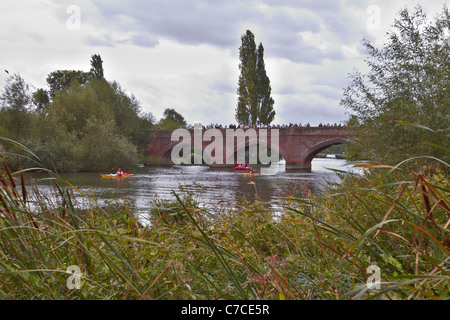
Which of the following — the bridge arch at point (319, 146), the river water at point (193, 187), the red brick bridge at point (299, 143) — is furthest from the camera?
the red brick bridge at point (299, 143)

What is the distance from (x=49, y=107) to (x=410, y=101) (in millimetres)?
29221

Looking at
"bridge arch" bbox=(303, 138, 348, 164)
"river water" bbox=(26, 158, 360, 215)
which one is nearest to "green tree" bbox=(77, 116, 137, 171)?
"river water" bbox=(26, 158, 360, 215)

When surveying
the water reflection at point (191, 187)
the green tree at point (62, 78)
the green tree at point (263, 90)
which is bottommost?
the water reflection at point (191, 187)

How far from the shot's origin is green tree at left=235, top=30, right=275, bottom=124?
3959 cm

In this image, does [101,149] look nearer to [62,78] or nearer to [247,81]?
[247,81]

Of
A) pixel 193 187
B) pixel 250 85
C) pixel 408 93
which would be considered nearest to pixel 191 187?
pixel 193 187

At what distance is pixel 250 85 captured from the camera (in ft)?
129

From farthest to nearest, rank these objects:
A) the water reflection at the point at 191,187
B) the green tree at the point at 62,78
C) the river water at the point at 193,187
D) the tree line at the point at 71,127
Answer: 1. the green tree at the point at 62,78
2. the tree line at the point at 71,127
3. the water reflection at the point at 191,187
4. the river water at the point at 193,187

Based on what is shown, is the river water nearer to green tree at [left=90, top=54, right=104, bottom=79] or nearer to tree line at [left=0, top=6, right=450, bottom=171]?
tree line at [left=0, top=6, right=450, bottom=171]

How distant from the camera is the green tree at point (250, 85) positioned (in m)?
39.6

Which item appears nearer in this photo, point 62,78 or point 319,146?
point 319,146

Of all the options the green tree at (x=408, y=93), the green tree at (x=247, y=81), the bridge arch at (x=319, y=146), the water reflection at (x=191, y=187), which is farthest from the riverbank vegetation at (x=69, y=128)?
the green tree at (x=408, y=93)

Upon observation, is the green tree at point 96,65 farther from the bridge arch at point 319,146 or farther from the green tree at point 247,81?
the bridge arch at point 319,146

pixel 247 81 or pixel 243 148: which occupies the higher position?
pixel 247 81
